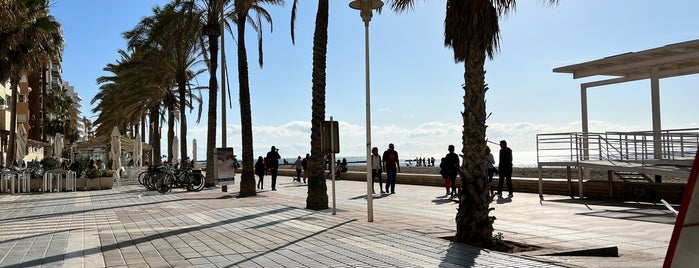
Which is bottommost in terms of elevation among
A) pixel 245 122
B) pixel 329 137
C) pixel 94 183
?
pixel 94 183

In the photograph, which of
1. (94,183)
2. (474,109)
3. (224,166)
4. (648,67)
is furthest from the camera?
(94,183)

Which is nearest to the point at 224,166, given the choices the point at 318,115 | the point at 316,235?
the point at 318,115

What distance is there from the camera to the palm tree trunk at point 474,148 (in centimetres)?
804

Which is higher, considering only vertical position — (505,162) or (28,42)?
(28,42)

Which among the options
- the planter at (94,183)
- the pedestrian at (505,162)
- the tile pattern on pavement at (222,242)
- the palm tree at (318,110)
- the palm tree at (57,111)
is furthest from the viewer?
the palm tree at (57,111)

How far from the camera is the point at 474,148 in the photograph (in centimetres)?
808

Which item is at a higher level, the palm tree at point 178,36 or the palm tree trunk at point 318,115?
the palm tree at point 178,36

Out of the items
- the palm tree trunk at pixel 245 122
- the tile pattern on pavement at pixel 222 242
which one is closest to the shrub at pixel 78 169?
the palm tree trunk at pixel 245 122

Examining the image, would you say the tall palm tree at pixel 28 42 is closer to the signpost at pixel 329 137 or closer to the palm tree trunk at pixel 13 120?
the palm tree trunk at pixel 13 120

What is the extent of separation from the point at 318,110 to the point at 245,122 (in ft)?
19.8

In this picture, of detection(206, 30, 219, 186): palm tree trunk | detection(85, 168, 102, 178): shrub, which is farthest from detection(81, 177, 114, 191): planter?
detection(206, 30, 219, 186): palm tree trunk

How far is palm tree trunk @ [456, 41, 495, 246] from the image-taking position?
8039mm

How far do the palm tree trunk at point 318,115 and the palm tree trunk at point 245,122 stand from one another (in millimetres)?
5605

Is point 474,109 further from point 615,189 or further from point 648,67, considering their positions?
point 648,67
